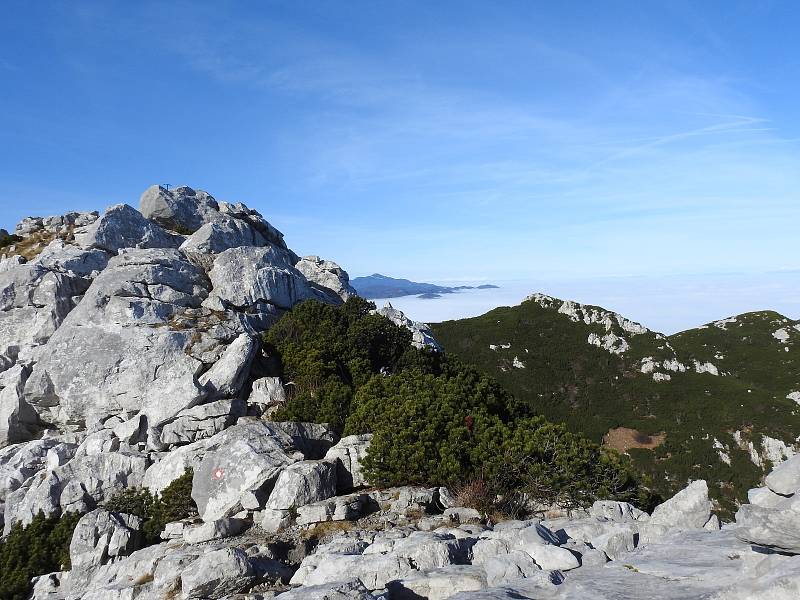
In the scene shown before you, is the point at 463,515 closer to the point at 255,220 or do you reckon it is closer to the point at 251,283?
the point at 251,283

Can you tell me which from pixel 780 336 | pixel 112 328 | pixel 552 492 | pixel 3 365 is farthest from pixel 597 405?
pixel 3 365

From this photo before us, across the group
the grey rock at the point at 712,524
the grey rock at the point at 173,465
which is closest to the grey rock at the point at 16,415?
the grey rock at the point at 173,465

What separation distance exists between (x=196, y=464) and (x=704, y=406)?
51.8 meters

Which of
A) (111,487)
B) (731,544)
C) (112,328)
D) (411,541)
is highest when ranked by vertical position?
(112,328)

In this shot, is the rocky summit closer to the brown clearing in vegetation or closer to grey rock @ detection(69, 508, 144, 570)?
grey rock @ detection(69, 508, 144, 570)

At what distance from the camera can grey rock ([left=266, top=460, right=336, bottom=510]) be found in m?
15.7

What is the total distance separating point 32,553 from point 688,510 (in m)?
19.5

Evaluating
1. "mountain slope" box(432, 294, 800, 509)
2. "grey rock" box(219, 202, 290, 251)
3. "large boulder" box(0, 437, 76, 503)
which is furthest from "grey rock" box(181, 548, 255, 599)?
"mountain slope" box(432, 294, 800, 509)

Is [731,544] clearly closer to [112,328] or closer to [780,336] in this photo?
[112,328]

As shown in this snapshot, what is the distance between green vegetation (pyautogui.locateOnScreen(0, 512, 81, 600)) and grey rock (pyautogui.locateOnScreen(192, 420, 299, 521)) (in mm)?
4780

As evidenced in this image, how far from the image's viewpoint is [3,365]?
95.5 feet

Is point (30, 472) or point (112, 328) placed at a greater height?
point (112, 328)

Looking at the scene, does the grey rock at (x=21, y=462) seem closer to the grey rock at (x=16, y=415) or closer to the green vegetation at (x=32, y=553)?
the grey rock at (x=16, y=415)

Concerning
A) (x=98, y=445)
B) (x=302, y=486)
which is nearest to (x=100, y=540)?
(x=98, y=445)
